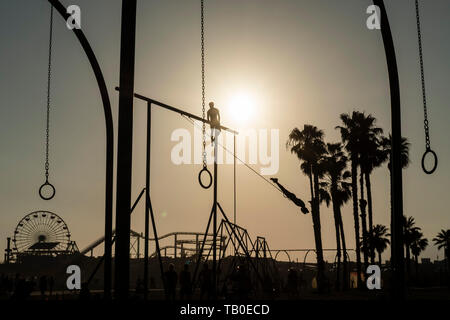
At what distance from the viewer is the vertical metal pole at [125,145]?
32.3 feet

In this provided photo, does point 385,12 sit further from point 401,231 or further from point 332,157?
point 332,157

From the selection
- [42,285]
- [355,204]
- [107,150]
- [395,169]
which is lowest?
[42,285]

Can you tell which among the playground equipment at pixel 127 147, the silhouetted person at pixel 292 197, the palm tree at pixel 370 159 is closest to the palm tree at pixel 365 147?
the palm tree at pixel 370 159

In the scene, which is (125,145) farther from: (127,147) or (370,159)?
(370,159)

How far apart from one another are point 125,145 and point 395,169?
5.13 m

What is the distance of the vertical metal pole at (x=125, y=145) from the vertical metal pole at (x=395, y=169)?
4.72 metres

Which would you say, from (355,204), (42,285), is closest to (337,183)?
(355,204)

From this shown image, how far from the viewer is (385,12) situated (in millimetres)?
11758

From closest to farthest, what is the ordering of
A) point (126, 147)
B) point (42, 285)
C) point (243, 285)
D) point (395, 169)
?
point (126, 147) → point (395, 169) → point (243, 285) → point (42, 285)

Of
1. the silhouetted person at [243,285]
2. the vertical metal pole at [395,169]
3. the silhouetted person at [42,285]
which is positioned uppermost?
the vertical metal pole at [395,169]

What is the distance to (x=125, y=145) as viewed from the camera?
994cm

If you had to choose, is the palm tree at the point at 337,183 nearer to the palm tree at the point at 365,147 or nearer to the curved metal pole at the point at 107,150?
the palm tree at the point at 365,147

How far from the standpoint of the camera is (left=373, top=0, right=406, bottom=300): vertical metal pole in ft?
37.8

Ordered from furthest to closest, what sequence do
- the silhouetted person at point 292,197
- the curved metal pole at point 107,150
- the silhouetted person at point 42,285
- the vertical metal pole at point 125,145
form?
the silhouetted person at point 42,285, the silhouetted person at point 292,197, the curved metal pole at point 107,150, the vertical metal pole at point 125,145
